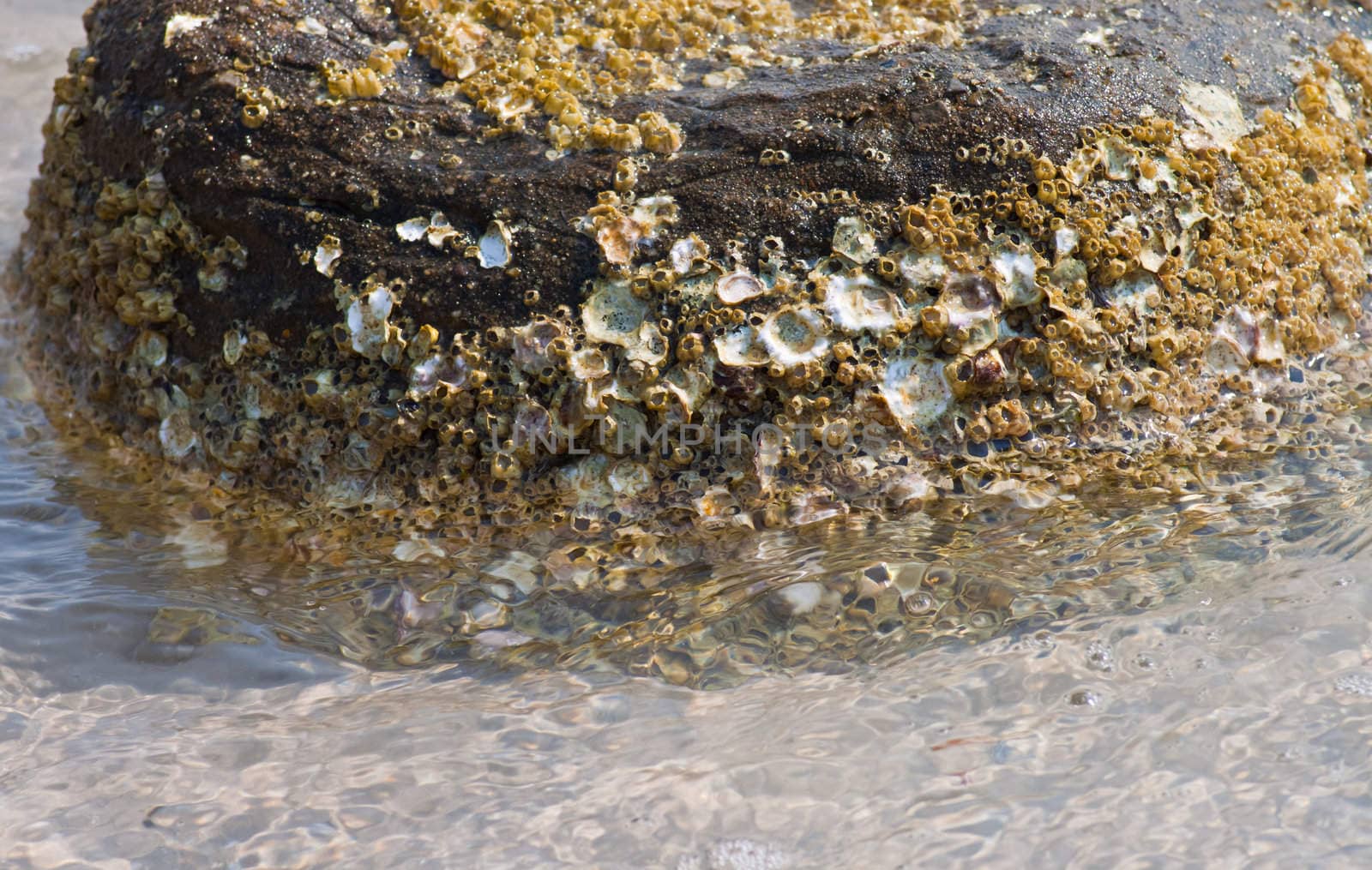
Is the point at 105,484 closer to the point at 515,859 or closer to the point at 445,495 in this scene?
the point at 445,495

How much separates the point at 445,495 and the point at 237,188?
1007 mm

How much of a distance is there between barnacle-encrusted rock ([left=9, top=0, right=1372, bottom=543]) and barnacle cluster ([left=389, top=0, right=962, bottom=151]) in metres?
0.01

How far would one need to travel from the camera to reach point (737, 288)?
119 inches

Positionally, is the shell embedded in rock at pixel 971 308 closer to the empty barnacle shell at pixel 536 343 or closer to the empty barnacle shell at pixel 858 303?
the empty barnacle shell at pixel 858 303

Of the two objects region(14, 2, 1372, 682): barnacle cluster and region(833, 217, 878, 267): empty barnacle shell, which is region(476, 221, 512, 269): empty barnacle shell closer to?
region(14, 2, 1372, 682): barnacle cluster

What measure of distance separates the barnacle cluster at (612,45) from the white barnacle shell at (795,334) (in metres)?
0.56

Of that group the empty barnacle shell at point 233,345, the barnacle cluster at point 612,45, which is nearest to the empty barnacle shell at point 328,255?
the empty barnacle shell at point 233,345

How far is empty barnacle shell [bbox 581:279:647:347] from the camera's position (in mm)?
3018

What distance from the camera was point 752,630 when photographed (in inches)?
113

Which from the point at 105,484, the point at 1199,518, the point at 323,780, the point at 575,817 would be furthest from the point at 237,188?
the point at 1199,518

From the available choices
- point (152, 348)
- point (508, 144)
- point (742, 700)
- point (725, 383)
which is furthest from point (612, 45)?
point (742, 700)

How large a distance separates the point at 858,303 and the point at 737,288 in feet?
0.99

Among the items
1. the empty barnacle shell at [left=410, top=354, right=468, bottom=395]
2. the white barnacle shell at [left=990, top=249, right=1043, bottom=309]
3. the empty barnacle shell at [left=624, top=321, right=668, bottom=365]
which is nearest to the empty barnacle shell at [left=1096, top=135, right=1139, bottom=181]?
the white barnacle shell at [left=990, top=249, right=1043, bottom=309]

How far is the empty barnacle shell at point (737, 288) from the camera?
9.88 feet
